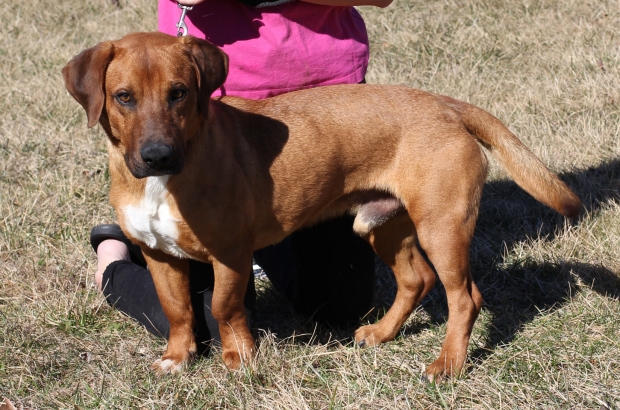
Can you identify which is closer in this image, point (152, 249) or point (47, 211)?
point (152, 249)

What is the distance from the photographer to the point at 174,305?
3887mm

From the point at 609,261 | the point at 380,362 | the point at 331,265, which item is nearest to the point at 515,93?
the point at 609,261

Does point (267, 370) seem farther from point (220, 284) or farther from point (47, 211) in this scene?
point (47, 211)

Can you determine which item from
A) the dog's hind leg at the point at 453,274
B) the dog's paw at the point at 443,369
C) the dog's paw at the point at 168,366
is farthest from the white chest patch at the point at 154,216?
the dog's paw at the point at 443,369

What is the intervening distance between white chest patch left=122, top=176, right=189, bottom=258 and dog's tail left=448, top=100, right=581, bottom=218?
1.46 m

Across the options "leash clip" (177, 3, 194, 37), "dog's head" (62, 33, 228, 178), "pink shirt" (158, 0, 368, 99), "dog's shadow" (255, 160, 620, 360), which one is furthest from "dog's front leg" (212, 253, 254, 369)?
"leash clip" (177, 3, 194, 37)

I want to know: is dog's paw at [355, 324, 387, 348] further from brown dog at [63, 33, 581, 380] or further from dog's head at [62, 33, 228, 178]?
dog's head at [62, 33, 228, 178]

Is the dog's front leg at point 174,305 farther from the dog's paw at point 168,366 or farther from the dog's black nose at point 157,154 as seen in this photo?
the dog's black nose at point 157,154

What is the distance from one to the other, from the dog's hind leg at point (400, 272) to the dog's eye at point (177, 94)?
141cm

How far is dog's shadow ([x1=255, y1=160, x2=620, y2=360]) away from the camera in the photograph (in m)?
4.43

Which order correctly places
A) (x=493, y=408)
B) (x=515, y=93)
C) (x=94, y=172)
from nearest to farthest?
(x=493, y=408), (x=94, y=172), (x=515, y=93)

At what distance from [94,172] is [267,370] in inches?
112

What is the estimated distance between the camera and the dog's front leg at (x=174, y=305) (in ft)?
12.5

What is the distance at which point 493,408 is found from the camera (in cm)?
340
